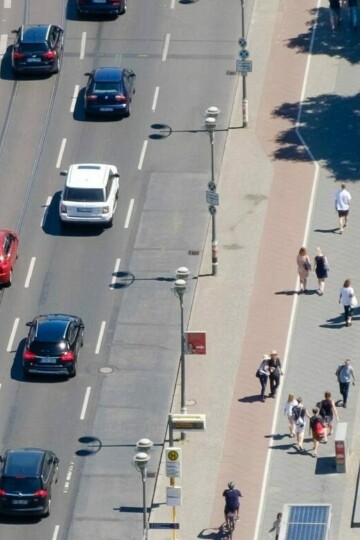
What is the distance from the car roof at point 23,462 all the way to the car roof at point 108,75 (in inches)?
889

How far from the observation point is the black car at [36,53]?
92062mm

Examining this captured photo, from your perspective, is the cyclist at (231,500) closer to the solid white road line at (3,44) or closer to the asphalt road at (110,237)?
the asphalt road at (110,237)

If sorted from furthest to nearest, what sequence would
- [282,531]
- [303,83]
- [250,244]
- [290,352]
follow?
[303,83]
[250,244]
[290,352]
[282,531]

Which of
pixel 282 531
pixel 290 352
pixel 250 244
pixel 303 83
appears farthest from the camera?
pixel 303 83

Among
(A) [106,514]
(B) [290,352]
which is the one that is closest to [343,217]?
(B) [290,352]

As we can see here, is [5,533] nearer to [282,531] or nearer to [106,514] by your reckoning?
[106,514]

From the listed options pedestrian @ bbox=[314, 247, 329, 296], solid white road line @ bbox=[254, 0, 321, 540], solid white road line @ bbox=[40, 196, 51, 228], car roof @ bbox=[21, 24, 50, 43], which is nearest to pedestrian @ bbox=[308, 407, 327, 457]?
solid white road line @ bbox=[254, 0, 321, 540]

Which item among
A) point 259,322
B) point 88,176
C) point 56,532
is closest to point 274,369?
point 259,322

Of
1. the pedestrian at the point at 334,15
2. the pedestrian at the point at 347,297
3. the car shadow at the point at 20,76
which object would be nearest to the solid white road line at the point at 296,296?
the pedestrian at the point at 334,15

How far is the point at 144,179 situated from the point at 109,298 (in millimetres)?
7840

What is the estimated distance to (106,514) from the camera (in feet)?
232

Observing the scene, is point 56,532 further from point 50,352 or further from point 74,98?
point 74,98

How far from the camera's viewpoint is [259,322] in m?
79.2

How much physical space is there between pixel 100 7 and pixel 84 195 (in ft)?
49.5
